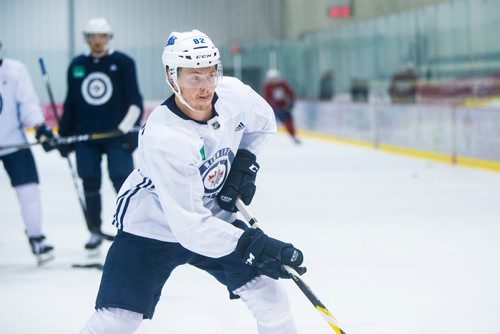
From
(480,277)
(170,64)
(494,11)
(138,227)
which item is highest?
(494,11)

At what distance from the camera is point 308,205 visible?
20.5 feet

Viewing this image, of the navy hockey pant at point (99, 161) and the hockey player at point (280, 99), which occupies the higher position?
the hockey player at point (280, 99)

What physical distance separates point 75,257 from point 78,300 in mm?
926

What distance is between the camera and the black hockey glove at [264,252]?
2078 millimetres

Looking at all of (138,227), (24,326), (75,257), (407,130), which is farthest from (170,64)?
(407,130)

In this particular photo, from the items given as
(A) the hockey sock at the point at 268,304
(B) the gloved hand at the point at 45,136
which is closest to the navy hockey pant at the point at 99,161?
(B) the gloved hand at the point at 45,136

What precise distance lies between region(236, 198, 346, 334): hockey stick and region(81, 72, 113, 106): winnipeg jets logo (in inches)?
81.1

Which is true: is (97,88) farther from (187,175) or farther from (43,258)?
(187,175)

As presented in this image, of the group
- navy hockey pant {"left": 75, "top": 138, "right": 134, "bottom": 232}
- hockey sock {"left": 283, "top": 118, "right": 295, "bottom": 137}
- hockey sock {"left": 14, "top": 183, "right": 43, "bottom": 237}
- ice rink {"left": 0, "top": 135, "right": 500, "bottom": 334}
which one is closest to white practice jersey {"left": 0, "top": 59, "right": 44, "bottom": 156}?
hockey sock {"left": 14, "top": 183, "right": 43, "bottom": 237}

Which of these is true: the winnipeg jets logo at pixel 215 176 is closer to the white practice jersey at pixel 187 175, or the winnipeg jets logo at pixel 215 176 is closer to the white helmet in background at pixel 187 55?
the white practice jersey at pixel 187 175

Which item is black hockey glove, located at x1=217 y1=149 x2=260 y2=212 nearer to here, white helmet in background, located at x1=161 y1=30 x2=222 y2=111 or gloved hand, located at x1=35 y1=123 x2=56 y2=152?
white helmet in background, located at x1=161 y1=30 x2=222 y2=111

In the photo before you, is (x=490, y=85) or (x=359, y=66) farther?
(x=359, y=66)

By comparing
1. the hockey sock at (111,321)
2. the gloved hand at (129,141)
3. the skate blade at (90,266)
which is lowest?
the skate blade at (90,266)

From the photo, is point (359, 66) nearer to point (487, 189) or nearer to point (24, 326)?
point (487, 189)
